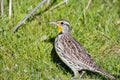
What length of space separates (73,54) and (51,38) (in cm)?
81

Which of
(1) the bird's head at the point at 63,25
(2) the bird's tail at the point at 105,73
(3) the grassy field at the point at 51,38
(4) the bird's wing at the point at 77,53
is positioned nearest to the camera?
(2) the bird's tail at the point at 105,73

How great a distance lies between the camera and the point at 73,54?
6.79 m

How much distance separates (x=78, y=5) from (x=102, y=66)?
5.80 feet

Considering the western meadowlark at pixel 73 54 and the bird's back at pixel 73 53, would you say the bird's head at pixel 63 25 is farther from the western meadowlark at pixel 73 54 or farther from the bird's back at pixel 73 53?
the bird's back at pixel 73 53

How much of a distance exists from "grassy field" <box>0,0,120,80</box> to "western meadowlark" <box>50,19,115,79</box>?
5.7 inches

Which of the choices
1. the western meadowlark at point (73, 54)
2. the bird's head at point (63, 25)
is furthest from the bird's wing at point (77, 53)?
the bird's head at point (63, 25)

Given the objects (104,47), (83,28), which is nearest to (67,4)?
(83,28)

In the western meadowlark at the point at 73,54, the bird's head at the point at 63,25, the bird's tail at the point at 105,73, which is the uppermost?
the bird's head at the point at 63,25

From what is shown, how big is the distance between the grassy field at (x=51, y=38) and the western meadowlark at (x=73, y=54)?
146mm

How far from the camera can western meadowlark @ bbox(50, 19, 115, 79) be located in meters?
6.63

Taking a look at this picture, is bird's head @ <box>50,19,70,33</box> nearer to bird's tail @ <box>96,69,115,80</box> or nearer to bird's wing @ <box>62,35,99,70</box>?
bird's wing @ <box>62,35,99,70</box>

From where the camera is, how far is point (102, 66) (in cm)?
693

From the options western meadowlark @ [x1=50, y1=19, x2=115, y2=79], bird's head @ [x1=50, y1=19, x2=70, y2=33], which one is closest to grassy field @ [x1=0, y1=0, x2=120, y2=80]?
western meadowlark @ [x1=50, y1=19, x2=115, y2=79]

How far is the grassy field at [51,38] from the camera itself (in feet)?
22.1
